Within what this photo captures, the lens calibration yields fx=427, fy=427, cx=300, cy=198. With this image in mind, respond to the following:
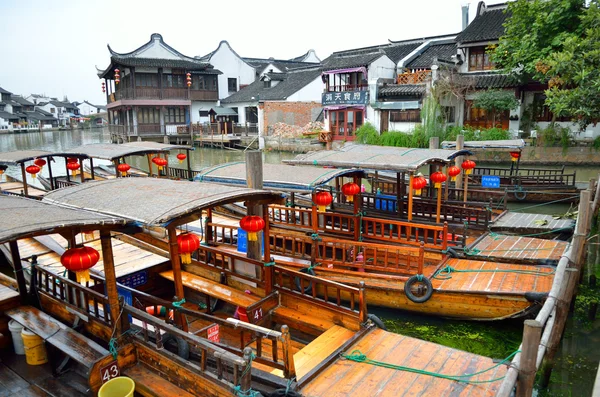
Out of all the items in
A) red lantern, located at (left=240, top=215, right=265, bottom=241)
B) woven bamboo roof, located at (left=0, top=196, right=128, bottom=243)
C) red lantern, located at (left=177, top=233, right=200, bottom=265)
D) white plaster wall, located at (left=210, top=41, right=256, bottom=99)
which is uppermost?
white plaster wall, located at (left=210, top=41, right=256, bottom=99)

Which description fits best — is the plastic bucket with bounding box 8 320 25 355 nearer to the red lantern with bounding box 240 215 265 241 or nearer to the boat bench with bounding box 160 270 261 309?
the boat bench with bounding box 160 270 261 309

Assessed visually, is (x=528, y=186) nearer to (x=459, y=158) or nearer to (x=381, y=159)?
(x=459, y=158)

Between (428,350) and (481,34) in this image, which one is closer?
(428,350)

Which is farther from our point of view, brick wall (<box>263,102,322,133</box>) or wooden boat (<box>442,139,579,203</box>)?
brick wall (<box>263,102,322,133</box>)

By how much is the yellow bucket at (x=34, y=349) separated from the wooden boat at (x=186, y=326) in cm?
20

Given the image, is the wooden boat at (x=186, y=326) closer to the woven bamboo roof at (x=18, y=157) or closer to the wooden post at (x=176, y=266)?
the wooden post at (x=176, y=266)

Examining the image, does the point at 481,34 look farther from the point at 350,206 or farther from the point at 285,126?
the point at 350,206

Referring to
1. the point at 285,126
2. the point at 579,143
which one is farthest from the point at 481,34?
the point at 285,126

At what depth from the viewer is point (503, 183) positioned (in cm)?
1852

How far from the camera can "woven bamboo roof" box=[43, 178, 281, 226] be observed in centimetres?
548

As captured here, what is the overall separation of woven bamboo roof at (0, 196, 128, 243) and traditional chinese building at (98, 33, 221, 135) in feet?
122

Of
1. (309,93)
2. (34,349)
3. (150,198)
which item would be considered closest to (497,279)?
(150,198)

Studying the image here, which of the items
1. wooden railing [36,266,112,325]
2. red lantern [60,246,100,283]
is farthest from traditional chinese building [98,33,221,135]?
red lantern [60,246,100,283]

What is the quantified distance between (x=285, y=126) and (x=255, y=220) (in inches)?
1343
